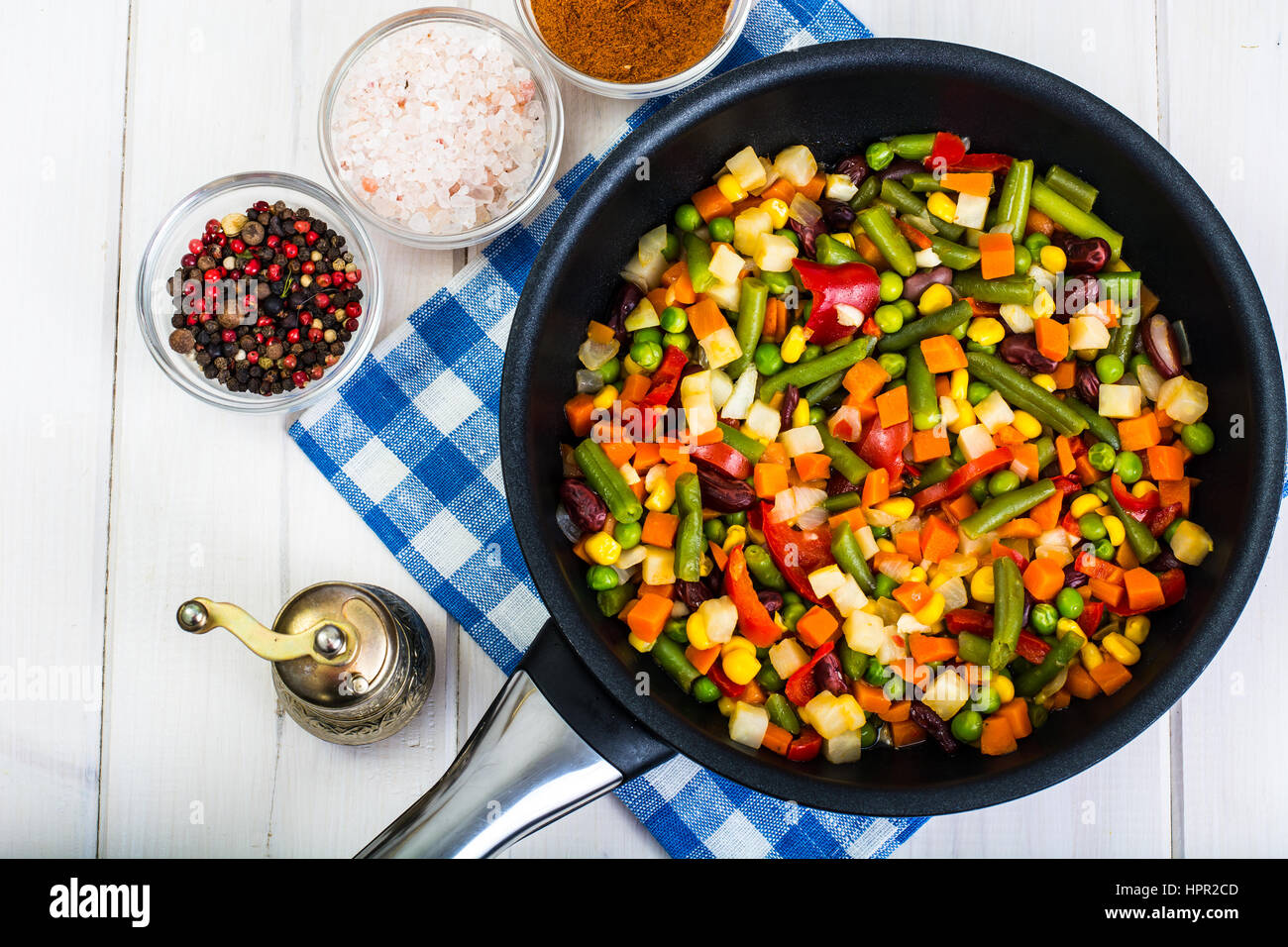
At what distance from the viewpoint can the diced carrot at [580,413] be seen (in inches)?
109

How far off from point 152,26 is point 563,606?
2378 millimetres

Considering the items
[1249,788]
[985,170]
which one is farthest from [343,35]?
[1249,788]

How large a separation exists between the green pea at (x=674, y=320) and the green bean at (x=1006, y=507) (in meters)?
0.89

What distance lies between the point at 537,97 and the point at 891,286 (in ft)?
3.98

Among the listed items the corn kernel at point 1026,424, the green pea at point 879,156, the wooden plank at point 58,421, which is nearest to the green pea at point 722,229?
the green pea at point 879,156

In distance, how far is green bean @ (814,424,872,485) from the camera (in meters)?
2.69

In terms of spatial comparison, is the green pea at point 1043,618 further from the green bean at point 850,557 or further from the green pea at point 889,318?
the green pea at point 889,318

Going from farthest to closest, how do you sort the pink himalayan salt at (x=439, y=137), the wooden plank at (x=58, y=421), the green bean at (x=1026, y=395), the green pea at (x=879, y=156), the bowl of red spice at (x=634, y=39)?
the wooden plank at (x=58, y=421)
the pink himalayan salt at (x=439, y=137)
the bowl of red spice at (x=634, y=39)
the green pea at (x=879, y=156)
the green bean at (x=1026, y=395)

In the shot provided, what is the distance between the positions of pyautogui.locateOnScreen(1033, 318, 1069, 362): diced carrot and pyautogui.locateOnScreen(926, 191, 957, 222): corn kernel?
14.7 inches

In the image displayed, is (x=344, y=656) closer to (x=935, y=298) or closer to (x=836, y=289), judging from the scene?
(x=836, y=289)

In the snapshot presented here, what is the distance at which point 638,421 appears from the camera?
2.76 meters

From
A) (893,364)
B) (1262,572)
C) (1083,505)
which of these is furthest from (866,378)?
(1262,572)

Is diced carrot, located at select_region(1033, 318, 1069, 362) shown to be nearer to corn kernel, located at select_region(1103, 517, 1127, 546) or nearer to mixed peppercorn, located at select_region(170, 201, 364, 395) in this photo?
corn kernel, located at select_region(1103, 517, 1127, 546)

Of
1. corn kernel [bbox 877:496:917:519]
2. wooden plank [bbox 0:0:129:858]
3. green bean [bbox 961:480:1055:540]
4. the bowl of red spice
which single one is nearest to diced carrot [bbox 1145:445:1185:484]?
green bean [bbox 961:480:1055:540]
